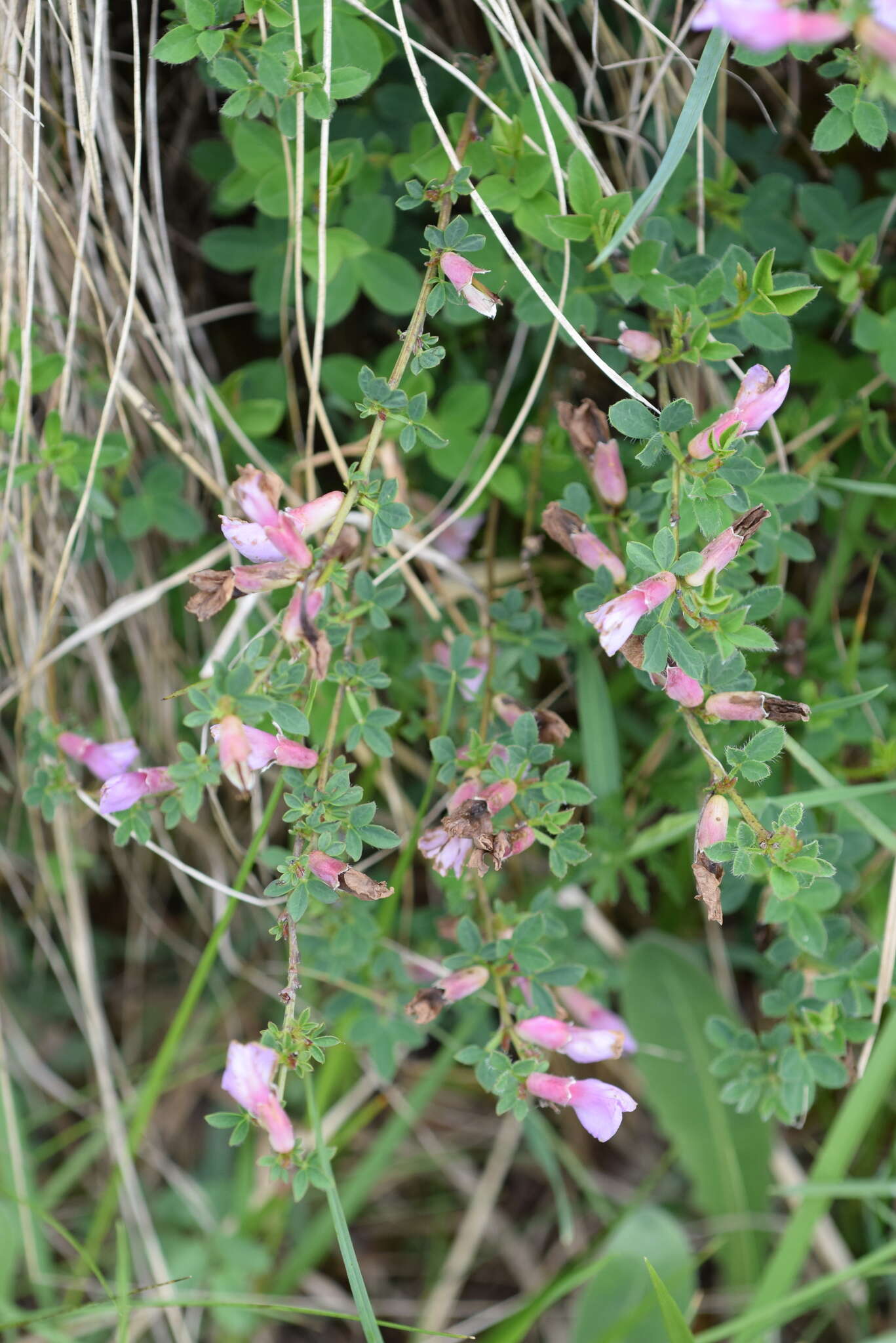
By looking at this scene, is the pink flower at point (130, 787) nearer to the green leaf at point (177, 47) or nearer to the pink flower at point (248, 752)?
the pink flower at point (248, 752)

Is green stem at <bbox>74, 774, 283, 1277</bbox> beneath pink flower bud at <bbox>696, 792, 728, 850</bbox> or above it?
beneath

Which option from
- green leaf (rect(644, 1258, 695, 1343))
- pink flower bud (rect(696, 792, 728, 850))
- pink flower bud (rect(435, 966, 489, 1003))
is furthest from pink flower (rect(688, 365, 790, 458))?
green leaf (rect(644, 1258, 695, 1343))

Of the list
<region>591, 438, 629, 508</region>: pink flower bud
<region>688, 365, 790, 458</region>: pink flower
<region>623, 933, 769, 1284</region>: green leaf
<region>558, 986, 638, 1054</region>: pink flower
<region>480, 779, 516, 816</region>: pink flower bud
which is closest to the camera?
<region>688, 365, 790, 458</region>: pink flower

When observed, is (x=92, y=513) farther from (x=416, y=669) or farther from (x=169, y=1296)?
(x=169, y=1296)

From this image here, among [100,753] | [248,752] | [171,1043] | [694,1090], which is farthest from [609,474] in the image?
[694,1090]

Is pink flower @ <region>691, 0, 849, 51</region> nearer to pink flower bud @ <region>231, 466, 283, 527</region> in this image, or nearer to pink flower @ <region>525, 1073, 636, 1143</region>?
pink flower bud @ <region>231, 466, 283, 527</region>

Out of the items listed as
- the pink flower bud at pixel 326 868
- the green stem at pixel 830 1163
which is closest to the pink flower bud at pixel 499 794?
the pink flower bud at pixel 326 868

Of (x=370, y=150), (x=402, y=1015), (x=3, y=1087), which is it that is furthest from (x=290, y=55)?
(x=3, y=1087)
